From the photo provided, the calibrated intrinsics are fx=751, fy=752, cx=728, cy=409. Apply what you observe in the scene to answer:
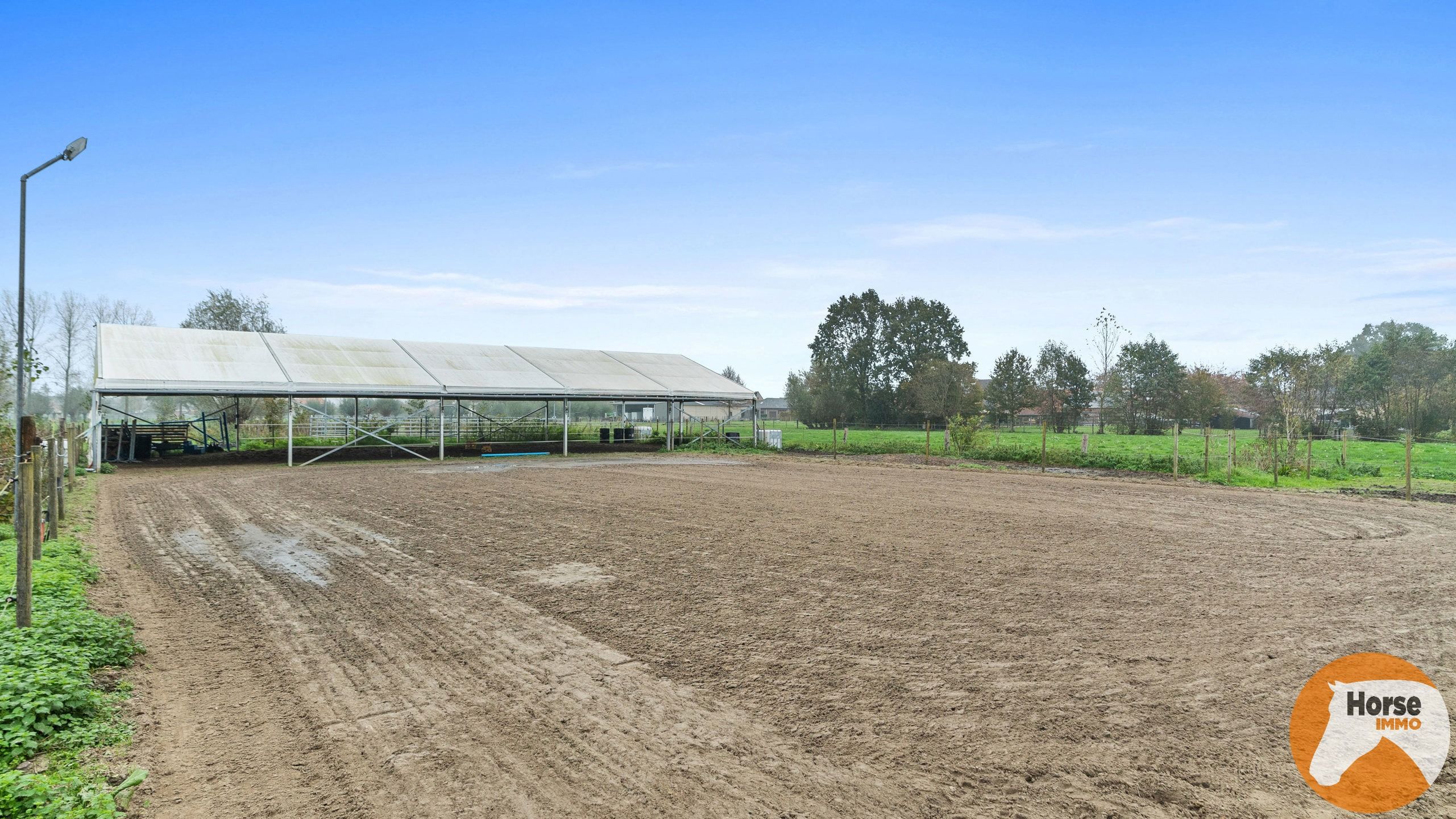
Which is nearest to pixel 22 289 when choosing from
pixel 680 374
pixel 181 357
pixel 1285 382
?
pixel 181 357

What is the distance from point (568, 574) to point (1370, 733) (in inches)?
252

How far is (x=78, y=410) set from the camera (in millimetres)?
48344

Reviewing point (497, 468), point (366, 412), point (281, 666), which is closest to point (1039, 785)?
point (281, 666)

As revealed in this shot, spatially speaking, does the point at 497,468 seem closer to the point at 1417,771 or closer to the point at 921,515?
the point at 921,515

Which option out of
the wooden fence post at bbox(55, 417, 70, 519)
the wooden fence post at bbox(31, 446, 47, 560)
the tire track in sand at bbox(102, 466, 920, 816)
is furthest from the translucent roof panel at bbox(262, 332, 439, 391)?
the tire track in sand at bbox(102, 466, 920, 816)

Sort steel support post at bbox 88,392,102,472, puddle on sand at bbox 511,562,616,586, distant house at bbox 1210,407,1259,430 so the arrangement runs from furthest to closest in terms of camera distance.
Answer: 1. distant house at bbox 1210,407,1259,430
2. steel support post at bbox 88,392,102,472
3. puddle on sand at bbox 511,562,616,586

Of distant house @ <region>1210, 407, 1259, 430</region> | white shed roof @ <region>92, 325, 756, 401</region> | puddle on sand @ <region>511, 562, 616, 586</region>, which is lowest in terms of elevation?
puddle on sand @ <region>511, 562, 616, 586</region>

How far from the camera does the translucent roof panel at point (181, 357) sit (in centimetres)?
2077

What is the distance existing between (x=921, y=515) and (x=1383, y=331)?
13202cm

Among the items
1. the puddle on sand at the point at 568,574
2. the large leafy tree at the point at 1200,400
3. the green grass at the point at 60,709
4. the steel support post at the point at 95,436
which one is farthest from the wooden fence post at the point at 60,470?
the large leafy tree at the point at 1200,400

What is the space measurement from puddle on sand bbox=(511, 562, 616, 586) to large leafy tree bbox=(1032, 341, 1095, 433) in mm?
54359

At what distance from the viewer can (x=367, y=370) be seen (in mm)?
25359

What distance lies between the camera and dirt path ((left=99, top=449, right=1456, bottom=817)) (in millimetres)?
3469

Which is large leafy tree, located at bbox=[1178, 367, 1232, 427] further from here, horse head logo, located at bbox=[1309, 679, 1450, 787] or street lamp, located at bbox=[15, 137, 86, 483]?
street lamp, located at bbox=[15, 137, 86, 483]
